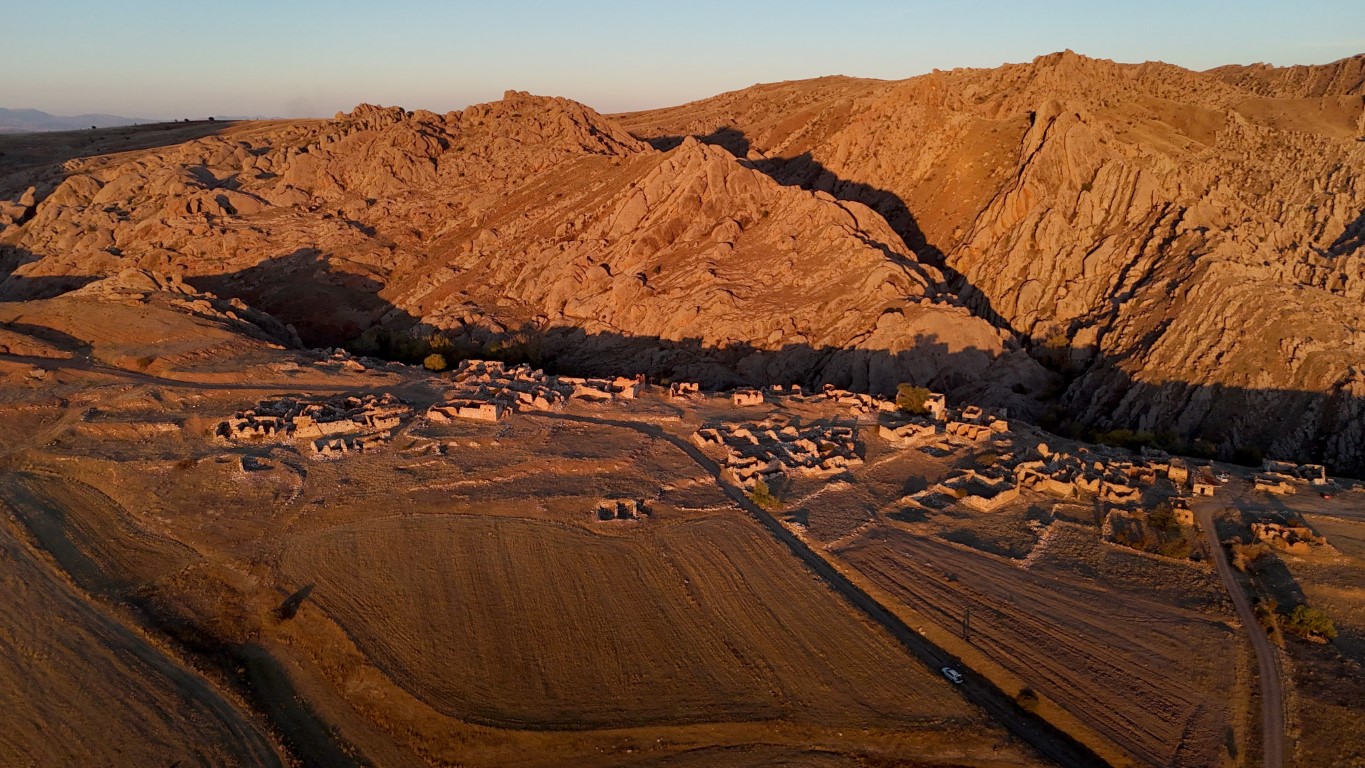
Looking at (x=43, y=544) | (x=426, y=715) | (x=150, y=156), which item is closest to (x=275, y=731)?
(x=426, y=715)

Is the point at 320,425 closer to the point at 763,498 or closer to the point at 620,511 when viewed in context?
the point at 620,511

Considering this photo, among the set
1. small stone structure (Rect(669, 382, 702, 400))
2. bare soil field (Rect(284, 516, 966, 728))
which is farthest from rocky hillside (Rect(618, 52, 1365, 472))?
bare soil field (Rect(284, 516, 966, 728))

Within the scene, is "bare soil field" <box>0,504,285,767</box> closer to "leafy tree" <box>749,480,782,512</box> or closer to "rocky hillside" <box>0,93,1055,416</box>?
"leafy tree" <box>749,480,782,512</box>

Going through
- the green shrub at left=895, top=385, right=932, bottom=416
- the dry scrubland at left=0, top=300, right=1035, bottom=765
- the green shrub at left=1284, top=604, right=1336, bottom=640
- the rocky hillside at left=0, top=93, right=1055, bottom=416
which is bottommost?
the dry scrubland at left=0, top=300, right=1035, bottom=765

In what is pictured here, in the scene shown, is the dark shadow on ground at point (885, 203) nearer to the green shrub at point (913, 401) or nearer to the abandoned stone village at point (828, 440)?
the green shrub at point (913, 401)


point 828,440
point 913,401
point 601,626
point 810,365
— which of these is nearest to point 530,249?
point 810,365

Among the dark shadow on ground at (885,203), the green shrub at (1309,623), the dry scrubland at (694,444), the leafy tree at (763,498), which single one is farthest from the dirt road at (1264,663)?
the dark shadow on ground at (885,203)
